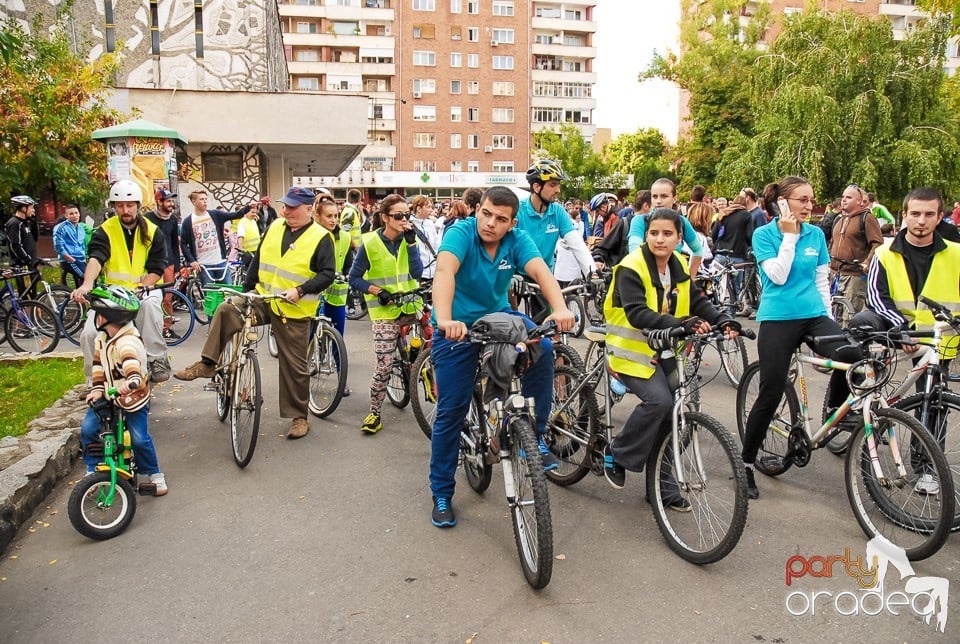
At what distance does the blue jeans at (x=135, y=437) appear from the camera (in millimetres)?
4898

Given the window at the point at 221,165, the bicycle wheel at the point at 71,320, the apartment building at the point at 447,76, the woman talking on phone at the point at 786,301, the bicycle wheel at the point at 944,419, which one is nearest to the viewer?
the bicycle wheel at the point at 944,419

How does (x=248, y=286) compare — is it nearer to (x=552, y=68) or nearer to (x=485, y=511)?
(x=485, y=511)

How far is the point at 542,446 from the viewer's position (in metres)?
5.05

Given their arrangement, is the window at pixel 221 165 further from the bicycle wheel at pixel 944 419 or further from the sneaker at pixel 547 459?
the bicycle wheel at pixel 944 419

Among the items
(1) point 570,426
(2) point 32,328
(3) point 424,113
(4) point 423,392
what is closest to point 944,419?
(1) point 570,426

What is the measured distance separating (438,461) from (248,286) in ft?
9.42

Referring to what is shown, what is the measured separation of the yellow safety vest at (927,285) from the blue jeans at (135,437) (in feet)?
16.0

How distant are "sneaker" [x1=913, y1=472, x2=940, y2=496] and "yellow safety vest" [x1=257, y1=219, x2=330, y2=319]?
4542 millimetres

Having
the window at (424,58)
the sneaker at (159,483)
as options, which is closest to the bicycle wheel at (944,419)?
the sneaker at (159,483)

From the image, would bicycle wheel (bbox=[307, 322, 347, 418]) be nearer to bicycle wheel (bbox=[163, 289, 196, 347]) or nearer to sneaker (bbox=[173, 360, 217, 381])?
sneaker (bbox=[173, 360, 217, 381])

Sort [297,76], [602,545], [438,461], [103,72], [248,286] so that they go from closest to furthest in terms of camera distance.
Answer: [602,545] < [438,461] < [248,286] < [103,72] < [297,76]

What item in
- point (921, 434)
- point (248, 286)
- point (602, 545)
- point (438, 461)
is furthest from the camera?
point (248, 286)

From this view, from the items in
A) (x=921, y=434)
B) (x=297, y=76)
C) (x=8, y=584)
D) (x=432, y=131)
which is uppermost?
(x=297, y=76)

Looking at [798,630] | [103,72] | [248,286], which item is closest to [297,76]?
[103,72]
